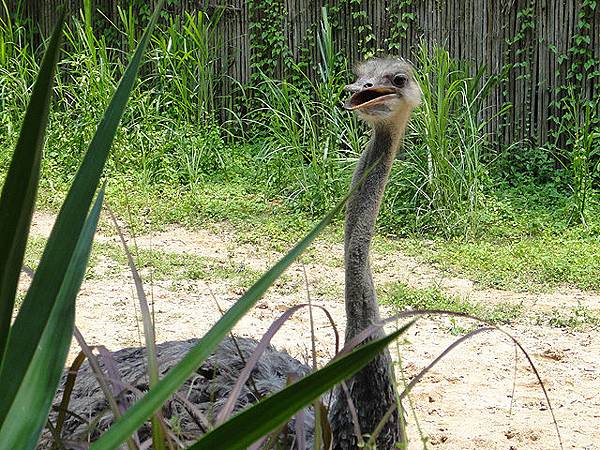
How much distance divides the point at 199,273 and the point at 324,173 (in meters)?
1.98

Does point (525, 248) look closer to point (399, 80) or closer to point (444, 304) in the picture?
point (444, 304)

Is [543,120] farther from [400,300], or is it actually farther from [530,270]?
[400,300]

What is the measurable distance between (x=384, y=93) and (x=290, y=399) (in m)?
2.75

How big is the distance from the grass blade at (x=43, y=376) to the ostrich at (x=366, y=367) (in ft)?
4.80

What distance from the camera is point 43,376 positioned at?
3.70 feet

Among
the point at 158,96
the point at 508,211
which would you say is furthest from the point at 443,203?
the point at 158,96

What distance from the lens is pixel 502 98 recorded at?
986 cm

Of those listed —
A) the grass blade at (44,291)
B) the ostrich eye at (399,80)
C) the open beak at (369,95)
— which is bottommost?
the open beak at (369,95)

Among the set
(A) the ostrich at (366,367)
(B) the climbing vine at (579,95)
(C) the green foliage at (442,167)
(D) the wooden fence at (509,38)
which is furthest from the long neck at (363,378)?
(D) the wooden fence at (509,38)

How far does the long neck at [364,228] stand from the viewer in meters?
2.99

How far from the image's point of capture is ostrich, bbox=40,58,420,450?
295 centimetres

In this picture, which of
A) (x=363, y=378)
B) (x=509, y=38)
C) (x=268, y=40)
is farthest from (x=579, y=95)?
(x=363, y=378)

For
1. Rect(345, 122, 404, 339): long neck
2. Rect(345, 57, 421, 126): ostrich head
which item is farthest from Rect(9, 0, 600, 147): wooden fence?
Rect(345, 122, 404, 339): long neck

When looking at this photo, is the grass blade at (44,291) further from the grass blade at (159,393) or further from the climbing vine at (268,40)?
the climbing vine at (268,40)
